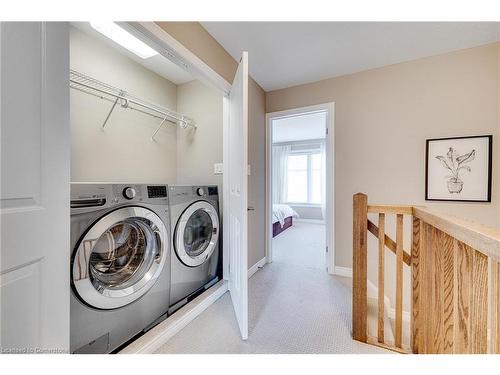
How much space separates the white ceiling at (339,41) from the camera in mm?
1590

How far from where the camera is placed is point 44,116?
0.69 m

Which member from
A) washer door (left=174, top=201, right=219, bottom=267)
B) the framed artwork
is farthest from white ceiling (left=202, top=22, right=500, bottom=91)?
washer door (left=174, top=201, right=219, bottom=267)

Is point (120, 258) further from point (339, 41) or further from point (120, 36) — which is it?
point (339, 41)

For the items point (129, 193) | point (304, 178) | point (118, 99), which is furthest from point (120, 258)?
point (304, 178)

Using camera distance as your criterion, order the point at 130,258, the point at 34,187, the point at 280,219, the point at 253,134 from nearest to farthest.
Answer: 1. the point at 34,187
2. the point at 130,258
3. the point at 253,134
4. the point at 280,219

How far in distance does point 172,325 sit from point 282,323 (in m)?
0.80

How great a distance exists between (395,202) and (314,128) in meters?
3.05

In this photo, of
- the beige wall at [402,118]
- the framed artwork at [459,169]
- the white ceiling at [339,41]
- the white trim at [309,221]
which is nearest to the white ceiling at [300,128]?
the beige wall at [402,118]

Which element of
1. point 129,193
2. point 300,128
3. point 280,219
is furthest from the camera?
point 300,128

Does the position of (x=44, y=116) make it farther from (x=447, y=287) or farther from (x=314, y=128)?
(x=314, y=128)

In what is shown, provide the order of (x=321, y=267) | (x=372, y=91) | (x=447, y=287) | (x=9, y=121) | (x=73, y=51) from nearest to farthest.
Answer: (x=9, y=121) < (x=447, y=287) < (x=73, y=51) < (x=372, y=91) < (x=321, y=267)

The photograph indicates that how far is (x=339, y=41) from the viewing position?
1769 millimetres

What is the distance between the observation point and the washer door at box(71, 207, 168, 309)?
1037 mm
